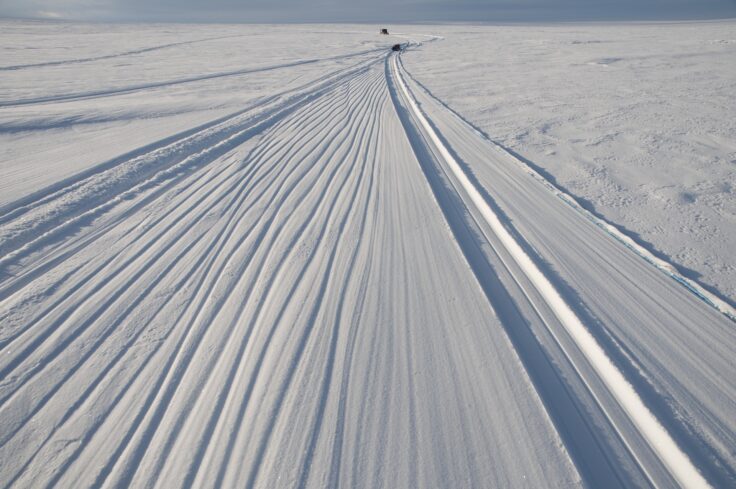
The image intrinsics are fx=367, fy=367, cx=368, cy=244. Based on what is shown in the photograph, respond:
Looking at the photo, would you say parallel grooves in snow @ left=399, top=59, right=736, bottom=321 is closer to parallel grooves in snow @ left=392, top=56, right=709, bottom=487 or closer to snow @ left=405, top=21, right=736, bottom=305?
snow @ left=405, top=21, right=736, bottom=305

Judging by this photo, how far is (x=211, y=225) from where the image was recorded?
10.6ft

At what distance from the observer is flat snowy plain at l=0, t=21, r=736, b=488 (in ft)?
4.98

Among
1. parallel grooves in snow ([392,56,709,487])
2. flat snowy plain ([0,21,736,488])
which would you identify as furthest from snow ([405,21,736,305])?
parallel grooves in snow ([392,56,709,487])

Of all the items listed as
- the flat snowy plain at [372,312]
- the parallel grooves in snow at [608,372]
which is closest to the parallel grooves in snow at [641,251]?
the flat snowy plain at [372,312]

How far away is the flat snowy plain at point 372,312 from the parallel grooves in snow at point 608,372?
14mm

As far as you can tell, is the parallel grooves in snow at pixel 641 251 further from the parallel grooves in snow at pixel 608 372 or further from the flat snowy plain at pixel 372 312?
the parallel grooves in snow at pixel 608 372

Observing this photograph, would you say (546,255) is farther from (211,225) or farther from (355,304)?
(211,225)

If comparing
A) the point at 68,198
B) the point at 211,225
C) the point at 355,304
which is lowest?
the point at 355,304

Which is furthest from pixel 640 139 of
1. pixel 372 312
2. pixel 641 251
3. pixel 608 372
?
pixel 372 312

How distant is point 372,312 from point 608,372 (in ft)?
4.09

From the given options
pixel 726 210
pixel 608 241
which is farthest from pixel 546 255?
pixel 726 210

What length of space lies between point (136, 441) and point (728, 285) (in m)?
3.40

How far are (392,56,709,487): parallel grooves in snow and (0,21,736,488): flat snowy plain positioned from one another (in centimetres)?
1

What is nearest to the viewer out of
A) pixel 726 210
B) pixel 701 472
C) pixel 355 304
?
pixel 701 472
